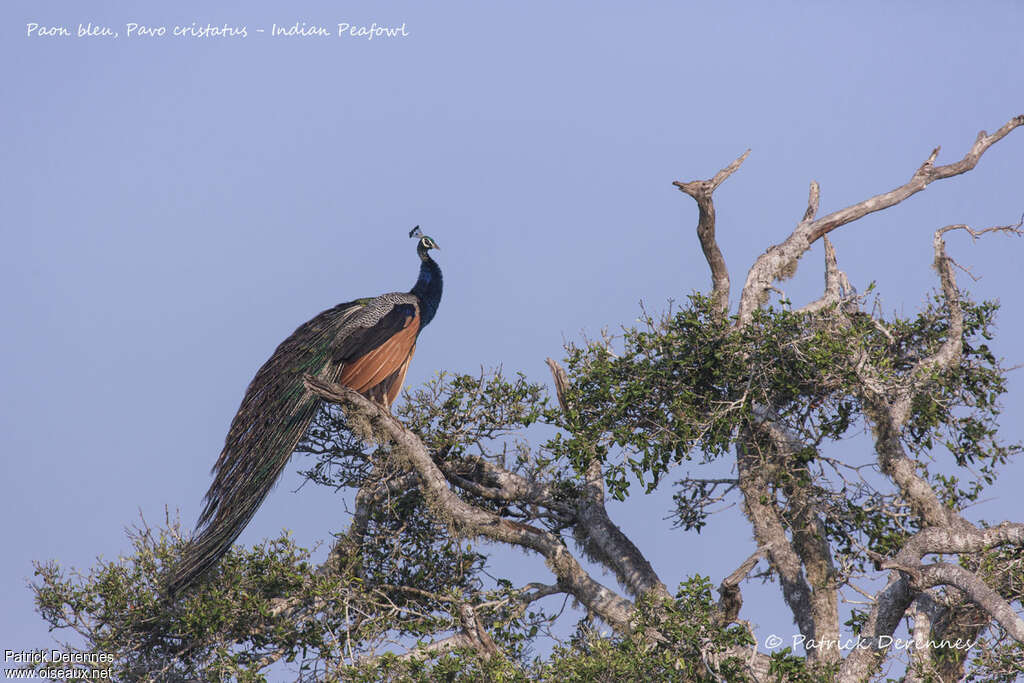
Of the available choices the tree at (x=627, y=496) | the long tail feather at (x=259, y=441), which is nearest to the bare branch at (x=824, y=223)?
the tree at (x=627, y=496)

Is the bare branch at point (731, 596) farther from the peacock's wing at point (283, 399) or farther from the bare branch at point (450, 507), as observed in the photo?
the peacock's wing at point (283, 399)

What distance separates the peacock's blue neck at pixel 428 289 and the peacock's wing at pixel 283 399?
35cm

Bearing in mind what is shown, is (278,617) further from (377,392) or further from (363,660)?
(377,392)

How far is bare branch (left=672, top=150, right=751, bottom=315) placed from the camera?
41.0ft

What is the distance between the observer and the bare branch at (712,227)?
12484 mm

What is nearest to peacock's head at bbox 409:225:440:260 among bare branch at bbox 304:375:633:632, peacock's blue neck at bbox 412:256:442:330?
peacock's blue neck at bbox 412:256:442:330

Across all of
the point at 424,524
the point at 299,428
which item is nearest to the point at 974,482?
the point at 424,524

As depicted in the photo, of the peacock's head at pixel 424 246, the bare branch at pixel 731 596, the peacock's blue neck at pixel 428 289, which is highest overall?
the peacock's head at pixel 424 246

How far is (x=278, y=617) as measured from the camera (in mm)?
11336

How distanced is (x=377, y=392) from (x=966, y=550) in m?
6.59

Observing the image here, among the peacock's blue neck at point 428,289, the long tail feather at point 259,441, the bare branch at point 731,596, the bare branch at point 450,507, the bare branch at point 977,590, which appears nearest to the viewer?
the bare branch at point 977,590

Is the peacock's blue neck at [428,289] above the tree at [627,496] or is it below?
above

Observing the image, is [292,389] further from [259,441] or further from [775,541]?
[775,541]

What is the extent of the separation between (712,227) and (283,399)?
5.19 meters
